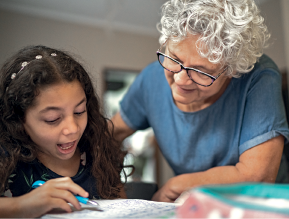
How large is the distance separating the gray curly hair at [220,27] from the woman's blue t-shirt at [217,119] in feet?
0.40

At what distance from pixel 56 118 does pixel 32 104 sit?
0.08m

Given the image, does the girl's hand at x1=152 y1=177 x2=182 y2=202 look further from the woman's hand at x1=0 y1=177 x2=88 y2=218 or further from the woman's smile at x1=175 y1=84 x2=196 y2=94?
the woman's hand at x1=0 y1=177 x2=88 y2=218

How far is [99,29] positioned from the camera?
14.7 ft

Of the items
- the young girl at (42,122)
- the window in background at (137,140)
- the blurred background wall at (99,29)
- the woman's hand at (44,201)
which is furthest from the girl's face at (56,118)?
Result: the window in background at (137,140)

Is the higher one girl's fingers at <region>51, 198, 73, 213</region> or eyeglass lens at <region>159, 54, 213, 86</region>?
eyeglass lens at <region>159, 54, 213, 86</region>

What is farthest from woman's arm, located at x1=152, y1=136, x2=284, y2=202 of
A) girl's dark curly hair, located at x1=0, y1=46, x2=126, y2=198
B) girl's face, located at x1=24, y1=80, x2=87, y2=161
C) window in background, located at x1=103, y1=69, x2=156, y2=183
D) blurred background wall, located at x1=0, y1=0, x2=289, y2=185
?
window in background, located at x1=103, y1=69, x2=156, y2=183

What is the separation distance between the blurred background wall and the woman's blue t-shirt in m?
2.33

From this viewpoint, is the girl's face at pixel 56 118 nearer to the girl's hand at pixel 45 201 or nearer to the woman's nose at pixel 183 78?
the girl's hand at pixel 45 201

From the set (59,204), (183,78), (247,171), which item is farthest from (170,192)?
(59,204)

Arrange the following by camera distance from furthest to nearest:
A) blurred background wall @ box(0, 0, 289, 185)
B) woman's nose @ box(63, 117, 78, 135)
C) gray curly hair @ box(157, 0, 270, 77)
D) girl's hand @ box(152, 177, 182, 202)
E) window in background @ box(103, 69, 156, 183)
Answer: window in background @ box(103, 69, 156, 183), blurred background wall @ box(0, 0, 289, 185), girl's hand @ box(152, 177, 182, 202), gray curly hair @ box(157, 0, 270, 77), woman's nose @ box(63, 117, 78, 135)

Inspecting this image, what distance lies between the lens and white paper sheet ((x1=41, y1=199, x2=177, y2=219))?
555 mm

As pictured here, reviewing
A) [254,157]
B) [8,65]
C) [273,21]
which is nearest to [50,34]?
[273,21]

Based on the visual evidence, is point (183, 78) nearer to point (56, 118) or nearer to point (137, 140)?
point (56, 118)

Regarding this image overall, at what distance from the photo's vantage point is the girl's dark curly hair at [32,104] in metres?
0.79
